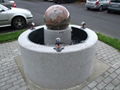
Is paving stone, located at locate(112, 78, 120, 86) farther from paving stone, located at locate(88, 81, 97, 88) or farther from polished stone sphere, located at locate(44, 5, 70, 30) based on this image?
polished stone sphere, located at locate(44, 5, 70, 30)

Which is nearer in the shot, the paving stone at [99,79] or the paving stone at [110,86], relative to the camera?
the paving stone at [110,86]

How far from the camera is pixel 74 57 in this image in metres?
2.87

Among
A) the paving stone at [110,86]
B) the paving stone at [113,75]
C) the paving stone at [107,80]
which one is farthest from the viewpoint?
the paving stone at [113,75]

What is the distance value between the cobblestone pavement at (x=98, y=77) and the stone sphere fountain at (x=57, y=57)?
0.97 feet

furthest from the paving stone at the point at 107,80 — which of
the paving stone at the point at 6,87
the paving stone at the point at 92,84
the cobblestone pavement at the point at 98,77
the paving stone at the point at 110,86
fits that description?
the paving stone at the point at 6,87

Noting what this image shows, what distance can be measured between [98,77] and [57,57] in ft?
4.70

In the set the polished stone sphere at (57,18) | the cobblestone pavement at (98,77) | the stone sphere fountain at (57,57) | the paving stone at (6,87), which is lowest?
the paving stone at (6,87)

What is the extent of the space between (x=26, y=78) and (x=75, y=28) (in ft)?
7.31

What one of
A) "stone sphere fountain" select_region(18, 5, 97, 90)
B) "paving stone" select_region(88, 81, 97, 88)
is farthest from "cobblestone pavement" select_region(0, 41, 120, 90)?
"stone sphere fountain" select_region(18, 5, 97, 90)

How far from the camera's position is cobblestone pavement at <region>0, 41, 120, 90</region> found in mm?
3270

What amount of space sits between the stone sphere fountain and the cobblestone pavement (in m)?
0.30

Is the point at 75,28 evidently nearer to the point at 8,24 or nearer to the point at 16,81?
the point at 16,81

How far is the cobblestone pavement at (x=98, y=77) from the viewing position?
3.27 m

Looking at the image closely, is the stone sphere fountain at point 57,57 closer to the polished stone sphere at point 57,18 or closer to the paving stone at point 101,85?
the polished stone sphere at point 57,18
